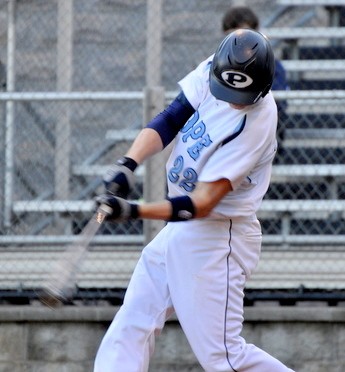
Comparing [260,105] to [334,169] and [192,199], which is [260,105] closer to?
[192,199]

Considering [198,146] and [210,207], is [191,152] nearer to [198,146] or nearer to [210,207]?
[198,146]

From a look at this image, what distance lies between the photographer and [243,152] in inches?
196

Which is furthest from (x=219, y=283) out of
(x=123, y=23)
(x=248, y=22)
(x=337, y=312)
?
(x=123, y=23)

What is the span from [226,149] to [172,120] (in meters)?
0.41

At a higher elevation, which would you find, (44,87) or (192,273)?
(44,87)

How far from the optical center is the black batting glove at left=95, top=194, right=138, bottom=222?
4.70 metres

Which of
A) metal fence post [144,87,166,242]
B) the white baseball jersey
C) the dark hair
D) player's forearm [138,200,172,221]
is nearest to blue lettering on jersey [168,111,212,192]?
the white baseball jersey

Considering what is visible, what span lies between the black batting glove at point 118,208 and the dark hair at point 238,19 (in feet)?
9.74

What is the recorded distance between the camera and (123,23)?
8.28 meters

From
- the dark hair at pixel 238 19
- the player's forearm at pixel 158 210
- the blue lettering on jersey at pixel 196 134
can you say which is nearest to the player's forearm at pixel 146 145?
the blue lettering on jersey at pixel 196 134

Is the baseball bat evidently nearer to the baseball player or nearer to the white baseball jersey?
the baseball player

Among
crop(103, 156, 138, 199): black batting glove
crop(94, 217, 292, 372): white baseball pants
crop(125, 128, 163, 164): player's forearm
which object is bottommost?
crop(94, 217, 292, 372): white baseball pants

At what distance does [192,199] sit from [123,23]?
3.61m

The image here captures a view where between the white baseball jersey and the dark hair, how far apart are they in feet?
7.29
